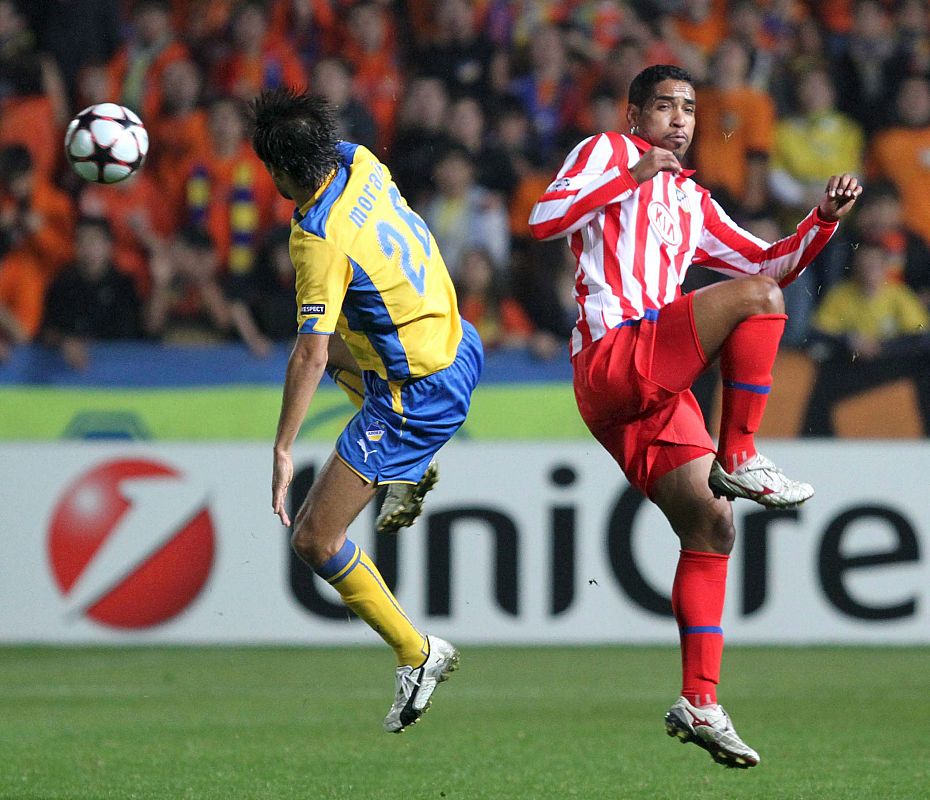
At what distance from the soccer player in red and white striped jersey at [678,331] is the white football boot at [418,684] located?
912 millimetres

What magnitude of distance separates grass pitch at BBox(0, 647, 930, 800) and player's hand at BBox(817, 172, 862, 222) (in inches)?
83.3

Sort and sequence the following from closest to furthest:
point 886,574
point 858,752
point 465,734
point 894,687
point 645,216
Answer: point 645,216 < point 858,752 < point 465,734 < point 894,687 < point 886,574

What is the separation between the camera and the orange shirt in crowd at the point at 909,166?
1072 cm

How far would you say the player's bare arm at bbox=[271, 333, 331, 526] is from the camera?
533cm

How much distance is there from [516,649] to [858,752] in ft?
10.4

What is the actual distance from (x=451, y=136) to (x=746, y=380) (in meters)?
5.88

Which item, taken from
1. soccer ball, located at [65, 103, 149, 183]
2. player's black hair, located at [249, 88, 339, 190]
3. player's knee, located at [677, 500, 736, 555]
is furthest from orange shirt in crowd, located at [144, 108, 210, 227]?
player's knee, located at [677, 500, 736, 555]

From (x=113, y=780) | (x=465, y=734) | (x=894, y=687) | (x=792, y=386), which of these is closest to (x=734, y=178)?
(x=792, y=386)

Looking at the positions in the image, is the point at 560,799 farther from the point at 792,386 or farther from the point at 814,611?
the point at 792,386

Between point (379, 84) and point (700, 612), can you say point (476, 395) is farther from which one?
point (700, 612)

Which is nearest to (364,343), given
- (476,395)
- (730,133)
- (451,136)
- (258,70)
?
(476,395)

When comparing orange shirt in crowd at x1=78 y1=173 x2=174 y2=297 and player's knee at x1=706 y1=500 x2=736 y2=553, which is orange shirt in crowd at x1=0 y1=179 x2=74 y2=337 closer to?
orange shirt in crowd at x1=78 y1=173 x2=174 y2=297

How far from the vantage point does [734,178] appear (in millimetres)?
10664

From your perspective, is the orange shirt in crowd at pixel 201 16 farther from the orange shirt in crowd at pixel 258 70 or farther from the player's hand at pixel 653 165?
the player's hand at pixel 653 165
